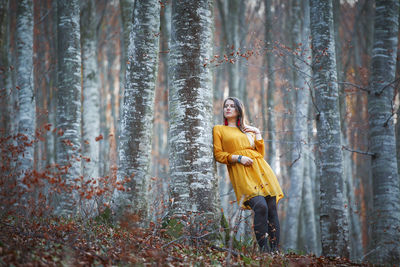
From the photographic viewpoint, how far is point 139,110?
5027mm

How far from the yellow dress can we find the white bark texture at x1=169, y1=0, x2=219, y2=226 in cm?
30

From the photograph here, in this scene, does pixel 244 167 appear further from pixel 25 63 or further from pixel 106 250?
pixel 25 63

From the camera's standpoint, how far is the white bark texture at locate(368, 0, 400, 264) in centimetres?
561

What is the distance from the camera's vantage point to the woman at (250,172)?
4.29 meters

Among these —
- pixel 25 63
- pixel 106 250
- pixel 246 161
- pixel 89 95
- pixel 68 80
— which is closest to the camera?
pixel 106 250

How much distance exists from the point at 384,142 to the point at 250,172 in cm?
318

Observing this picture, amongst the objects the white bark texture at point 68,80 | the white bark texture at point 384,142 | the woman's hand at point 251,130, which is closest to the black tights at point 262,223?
the woman's hand at point 251,130

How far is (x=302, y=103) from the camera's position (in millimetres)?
9969

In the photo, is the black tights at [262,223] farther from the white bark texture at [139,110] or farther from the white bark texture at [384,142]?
the white bark texture at [384,142]

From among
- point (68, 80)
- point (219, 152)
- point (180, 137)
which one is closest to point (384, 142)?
point (219, 152)

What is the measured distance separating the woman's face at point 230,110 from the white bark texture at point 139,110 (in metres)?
1.22

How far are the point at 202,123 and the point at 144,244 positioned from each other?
5.50 feet

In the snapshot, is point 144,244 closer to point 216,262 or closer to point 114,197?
point 216,262

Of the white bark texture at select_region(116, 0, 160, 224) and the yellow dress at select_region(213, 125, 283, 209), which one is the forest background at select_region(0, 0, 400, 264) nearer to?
the white bark texture at select_region(116, 0, 160, 224)
